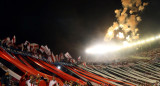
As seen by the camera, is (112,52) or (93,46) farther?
(93,46)

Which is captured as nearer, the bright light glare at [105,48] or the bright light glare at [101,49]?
the bright light glare at [105,48]

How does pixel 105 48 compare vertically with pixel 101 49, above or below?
above

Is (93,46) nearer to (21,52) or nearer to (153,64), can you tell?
(153,64)

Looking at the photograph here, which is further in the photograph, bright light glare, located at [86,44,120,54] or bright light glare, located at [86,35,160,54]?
bright light glare, located at [86,44,120,54]

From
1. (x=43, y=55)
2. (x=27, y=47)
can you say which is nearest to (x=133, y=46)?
(x=43, y=55)

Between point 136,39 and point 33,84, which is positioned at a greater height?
point 136,39

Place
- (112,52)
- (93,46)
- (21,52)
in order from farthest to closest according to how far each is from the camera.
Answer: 1. (93,46)
2. (112,52)
3. (21,52)

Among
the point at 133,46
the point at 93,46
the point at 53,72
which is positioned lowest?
the point at 53,72

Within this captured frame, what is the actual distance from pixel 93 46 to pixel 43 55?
24.2 metres

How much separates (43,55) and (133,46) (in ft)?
69.8

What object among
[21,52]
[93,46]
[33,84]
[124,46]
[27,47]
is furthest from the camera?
[93,46]

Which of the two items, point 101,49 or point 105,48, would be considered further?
point 101,49

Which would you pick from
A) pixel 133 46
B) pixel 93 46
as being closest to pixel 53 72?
pixel 133 46

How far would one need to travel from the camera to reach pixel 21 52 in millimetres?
15281
